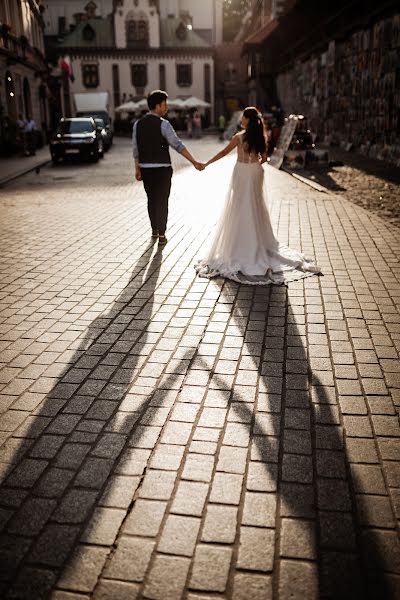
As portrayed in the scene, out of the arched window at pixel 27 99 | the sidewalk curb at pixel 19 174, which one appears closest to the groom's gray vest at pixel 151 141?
the sidewalk curb at pixel 19 174

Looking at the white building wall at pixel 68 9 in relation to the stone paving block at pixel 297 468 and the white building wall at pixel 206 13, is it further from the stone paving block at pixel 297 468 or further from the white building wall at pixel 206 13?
the stone paving block at pixel 297 468

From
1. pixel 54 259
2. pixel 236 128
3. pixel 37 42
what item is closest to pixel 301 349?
pixel 54 259

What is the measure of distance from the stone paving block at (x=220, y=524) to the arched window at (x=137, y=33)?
5579 cm

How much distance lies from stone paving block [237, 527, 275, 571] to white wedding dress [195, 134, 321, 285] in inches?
157

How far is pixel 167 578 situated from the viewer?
2.25 metres

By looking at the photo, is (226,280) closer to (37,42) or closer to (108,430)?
(108,430)

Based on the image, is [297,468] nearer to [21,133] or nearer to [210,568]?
[210,568]

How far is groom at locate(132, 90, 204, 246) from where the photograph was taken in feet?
24.5

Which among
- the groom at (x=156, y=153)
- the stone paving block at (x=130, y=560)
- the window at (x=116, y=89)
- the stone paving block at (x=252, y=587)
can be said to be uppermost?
the window at (x=116, y=89)

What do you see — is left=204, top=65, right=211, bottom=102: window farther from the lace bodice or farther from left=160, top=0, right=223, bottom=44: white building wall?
the lace bodice

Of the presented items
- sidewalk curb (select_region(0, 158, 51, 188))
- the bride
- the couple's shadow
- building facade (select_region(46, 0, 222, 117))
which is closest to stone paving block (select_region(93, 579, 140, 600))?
the couple's shadow

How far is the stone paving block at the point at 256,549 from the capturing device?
2309 mm

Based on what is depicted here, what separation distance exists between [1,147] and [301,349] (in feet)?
74.7

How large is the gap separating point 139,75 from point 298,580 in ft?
183
